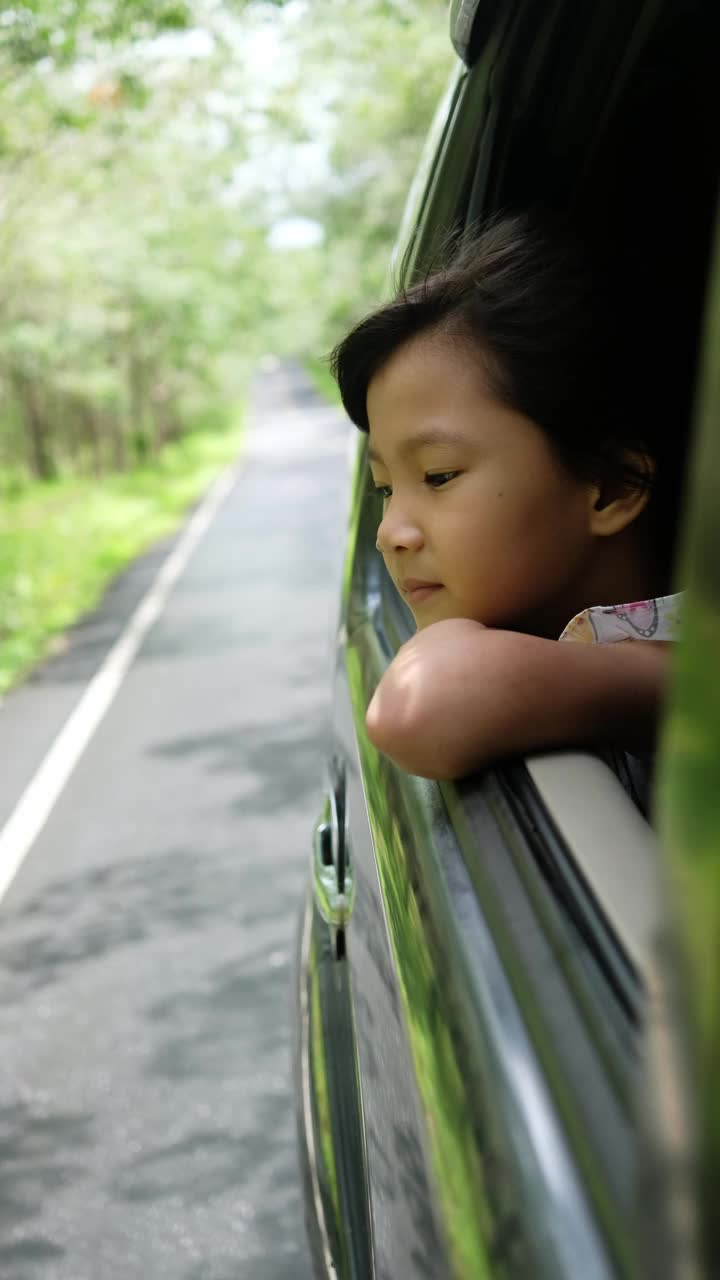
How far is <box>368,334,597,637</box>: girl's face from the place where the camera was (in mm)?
1603

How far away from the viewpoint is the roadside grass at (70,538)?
1181 centimetres

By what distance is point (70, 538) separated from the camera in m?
18.2

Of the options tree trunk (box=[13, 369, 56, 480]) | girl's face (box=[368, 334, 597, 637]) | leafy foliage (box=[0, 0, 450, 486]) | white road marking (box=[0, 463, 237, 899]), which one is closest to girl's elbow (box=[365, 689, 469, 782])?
girl's face (box=[368, 334, 597, 637])

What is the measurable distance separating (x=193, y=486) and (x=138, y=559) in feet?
38.6

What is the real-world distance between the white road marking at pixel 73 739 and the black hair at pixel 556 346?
4148 mm

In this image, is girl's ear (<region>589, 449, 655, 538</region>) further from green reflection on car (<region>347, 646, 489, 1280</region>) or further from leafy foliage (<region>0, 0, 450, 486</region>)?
leafy foliage (<region>0, 0, 450, 486</region>)

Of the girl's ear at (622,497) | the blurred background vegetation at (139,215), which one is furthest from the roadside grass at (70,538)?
the girl's ear at (622,497)

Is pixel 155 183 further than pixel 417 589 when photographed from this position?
Yes

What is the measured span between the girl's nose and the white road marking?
4157 millimetres

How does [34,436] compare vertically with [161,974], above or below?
below

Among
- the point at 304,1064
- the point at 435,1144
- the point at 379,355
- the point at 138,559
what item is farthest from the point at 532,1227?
the point at 138,559

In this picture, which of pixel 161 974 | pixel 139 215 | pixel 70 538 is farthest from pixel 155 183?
pixel 161 974

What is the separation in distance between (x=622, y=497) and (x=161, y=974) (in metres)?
3.28

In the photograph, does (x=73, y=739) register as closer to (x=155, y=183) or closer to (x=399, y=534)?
(x=399, y=534)
